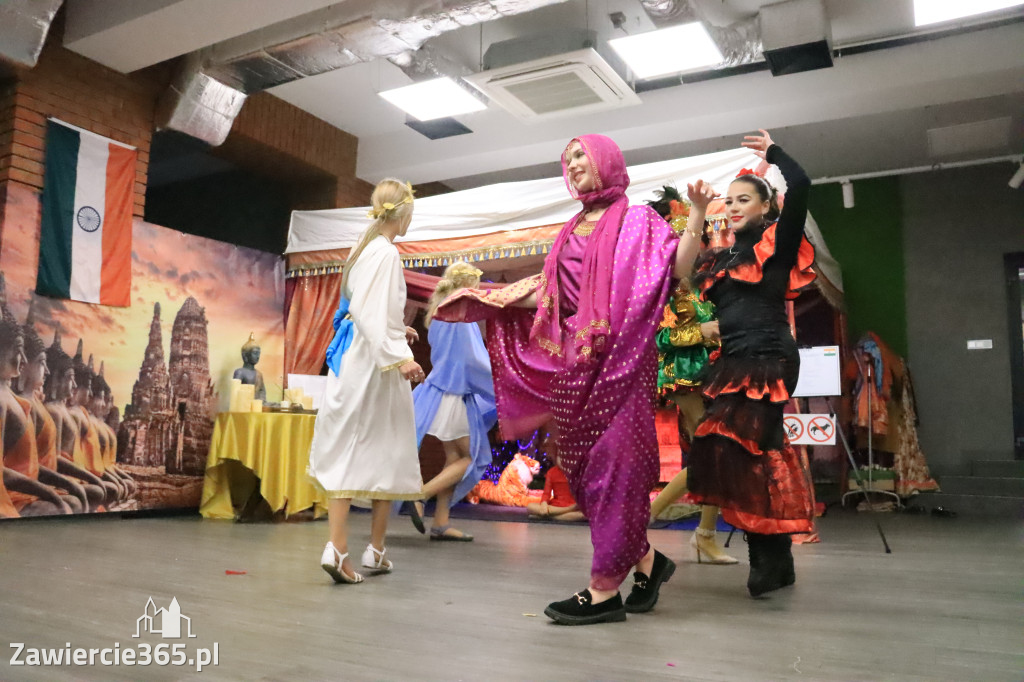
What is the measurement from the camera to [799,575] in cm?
328

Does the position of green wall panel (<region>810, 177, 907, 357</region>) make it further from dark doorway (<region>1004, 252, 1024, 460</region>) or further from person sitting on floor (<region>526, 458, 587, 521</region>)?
person sitting on floor (<region>526, 458, 587, 521</region>)

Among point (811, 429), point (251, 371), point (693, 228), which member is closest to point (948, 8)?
point (811, 429)

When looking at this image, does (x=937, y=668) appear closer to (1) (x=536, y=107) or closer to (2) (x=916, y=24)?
(2) (x=916, y=24)

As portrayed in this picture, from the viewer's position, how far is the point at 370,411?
3.09 metres

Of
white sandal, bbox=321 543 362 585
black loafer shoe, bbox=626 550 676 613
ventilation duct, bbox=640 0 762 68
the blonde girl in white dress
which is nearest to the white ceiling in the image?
ventilation duct, bbox=640 0 762 68

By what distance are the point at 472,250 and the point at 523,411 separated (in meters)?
3.79

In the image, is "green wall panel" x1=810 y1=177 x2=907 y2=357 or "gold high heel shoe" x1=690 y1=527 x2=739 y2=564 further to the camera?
"green wall panel" x1=810 y1=177 x2=907 y2=357

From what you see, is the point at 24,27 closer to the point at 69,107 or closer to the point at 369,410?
the point at 69,107

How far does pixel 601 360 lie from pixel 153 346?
16.6 feet

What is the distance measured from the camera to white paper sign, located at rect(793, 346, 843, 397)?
530 centimetres

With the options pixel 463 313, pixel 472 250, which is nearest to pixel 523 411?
pixel 463 313

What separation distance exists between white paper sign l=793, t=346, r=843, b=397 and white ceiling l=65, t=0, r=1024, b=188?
101 inches

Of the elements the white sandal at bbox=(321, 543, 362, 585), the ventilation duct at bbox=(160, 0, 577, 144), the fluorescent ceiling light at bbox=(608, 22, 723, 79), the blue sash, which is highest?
the fluorescent ceiling light at bbox=(608, 22, 723, 79)

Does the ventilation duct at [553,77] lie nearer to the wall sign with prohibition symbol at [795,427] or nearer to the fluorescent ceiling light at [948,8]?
the fluorescent ceiling light at [948,8]
